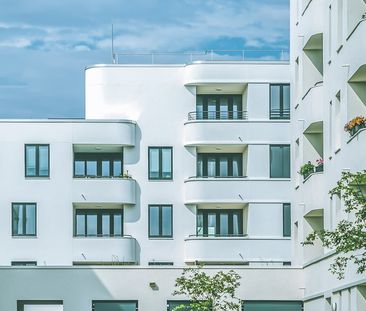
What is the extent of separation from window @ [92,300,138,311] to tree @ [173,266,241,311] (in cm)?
195

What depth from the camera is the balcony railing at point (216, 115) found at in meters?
63.3

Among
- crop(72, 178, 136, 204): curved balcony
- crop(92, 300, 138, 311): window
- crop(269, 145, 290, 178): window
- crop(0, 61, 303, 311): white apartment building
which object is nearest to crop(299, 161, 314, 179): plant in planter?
crop(92, 300, 138, 311): window

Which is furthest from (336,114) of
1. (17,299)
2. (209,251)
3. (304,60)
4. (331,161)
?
(209,251)

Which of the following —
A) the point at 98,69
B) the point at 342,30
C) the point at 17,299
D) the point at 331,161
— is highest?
the point at 98,69

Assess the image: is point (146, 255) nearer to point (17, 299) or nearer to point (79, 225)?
point (79, 225)

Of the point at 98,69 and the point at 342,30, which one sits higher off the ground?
the point at 98,69

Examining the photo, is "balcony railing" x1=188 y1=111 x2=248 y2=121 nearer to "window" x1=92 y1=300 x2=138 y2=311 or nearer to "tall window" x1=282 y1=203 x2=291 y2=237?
"tall window" x1=282 y1=203 x2=291 y2=237

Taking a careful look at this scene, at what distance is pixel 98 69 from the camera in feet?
205

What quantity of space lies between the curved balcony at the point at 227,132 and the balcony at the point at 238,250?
461cm

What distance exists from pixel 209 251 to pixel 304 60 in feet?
52.7

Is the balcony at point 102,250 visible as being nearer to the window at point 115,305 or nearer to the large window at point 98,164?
the large window at point 98,164

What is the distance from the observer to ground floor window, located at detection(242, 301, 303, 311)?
48906mm

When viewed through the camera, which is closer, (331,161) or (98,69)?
(331,161)

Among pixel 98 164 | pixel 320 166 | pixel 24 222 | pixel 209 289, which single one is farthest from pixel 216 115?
pixel 320 166
